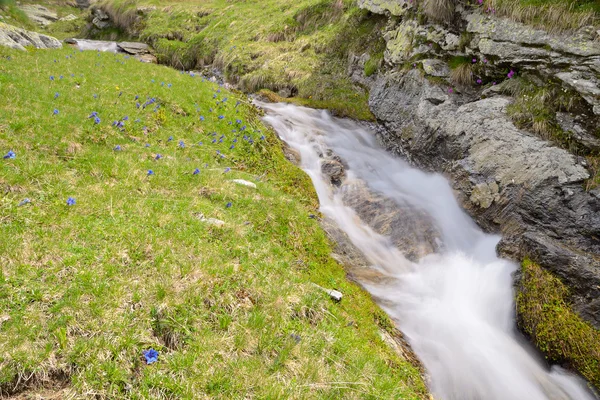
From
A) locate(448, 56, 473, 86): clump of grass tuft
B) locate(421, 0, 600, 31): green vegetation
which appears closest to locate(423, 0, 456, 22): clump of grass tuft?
locate(421, 0, 600, 31): green vegetation

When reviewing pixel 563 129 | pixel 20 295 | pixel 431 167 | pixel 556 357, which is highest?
pixel 563 129

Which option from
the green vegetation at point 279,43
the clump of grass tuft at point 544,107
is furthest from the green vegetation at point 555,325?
the green vegetation at point 279,43

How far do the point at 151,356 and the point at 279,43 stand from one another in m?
24.1

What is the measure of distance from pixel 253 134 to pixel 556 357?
9741mm

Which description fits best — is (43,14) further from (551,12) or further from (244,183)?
(551,12)

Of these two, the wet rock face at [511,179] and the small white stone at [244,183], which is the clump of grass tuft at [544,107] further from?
the small white stone at [244,183]

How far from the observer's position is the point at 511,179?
32.6ft

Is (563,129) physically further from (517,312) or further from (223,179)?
(223,179)

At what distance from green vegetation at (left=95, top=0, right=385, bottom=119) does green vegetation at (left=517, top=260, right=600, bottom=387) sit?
A: 10756mm

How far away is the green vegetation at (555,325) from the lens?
22.5 ft

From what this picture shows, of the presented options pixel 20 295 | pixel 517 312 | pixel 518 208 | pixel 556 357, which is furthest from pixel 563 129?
pixel 20 295

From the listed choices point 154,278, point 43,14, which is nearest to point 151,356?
point 154,278

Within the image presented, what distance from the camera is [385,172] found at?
13344 millimetres

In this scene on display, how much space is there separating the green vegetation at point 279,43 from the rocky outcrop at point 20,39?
9.93 metres
